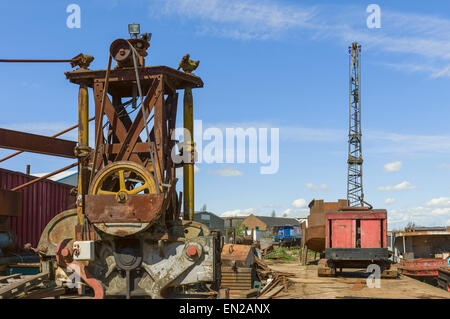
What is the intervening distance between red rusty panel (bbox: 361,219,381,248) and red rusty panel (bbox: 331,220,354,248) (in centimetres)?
47

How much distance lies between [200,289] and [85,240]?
10.2ft

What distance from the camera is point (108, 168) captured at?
8.67 meters

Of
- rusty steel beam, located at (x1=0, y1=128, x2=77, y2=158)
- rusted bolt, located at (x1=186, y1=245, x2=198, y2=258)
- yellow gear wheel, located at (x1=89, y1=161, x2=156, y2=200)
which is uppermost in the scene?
rusty steel beam, located at (x1=0, y1=128, x2=77, y2=158)

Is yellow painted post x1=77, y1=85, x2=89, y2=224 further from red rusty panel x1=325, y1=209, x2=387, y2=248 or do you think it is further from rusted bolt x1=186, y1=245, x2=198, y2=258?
red rusty panel x1=325, y1=209, x2=387, y2=248

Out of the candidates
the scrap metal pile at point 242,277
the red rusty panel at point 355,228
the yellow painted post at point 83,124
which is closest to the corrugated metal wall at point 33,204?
the scrap metal pile at point 242,277

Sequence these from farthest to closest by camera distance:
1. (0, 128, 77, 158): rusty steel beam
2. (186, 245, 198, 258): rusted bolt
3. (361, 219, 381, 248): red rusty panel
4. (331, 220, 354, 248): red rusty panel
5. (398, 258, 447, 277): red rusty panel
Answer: (398, 258, 447, 277): red rusty panel < (331, 220, 354, 248): red rusty panel < (361, 219, 381, 248): red rusty panel < (0, 128, 77, 158): rusty steel beam < (186, 245, 198, 258): rusted bolt

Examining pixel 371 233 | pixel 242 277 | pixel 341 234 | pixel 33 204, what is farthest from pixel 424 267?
pixel 33 204

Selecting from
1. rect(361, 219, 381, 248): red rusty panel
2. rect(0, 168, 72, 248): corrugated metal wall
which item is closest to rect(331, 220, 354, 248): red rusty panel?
rect(361, 219, 381, 248): red rusty panel

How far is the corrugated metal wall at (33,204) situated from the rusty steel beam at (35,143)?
2794 millimetres

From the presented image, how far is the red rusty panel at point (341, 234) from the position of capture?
60.2ft

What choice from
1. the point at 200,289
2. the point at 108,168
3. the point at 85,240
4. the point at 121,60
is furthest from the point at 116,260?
the point at 121,60

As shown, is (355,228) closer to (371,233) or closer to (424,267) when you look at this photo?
(371,233)

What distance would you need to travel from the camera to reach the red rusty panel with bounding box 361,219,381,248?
18.2m

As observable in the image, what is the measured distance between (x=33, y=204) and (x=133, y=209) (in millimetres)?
10095
